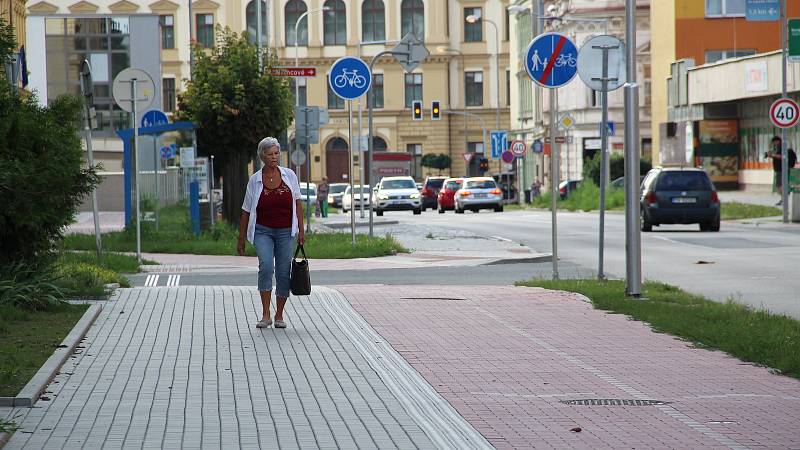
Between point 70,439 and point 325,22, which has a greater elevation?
point 325,22

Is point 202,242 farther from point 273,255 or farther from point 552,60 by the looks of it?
point 273,255

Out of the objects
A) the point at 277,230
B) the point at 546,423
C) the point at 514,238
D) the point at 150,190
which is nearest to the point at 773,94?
the point at 514,238

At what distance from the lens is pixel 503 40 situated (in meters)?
109

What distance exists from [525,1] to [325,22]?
15.9 meters

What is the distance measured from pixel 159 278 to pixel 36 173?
7.76m

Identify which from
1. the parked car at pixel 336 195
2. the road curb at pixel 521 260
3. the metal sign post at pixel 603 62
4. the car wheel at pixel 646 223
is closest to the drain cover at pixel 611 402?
the metal sign post at pixel 603 62

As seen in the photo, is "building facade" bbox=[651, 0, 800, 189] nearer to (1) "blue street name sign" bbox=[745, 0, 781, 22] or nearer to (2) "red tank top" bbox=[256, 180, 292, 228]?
(1) "blue street name sign" bbox=[745, 0, 781, 22]

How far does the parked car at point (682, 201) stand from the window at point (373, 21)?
71.7 meters

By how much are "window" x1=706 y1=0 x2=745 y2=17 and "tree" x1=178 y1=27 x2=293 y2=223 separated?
37.6m

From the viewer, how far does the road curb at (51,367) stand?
9.62 metres

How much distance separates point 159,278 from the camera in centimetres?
2303

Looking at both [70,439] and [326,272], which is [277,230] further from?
[326,272]

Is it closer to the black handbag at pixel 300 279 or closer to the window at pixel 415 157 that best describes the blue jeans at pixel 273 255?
the black handbag at pixel 300 279

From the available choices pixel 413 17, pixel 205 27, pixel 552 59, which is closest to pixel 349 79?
pixel 552 59
